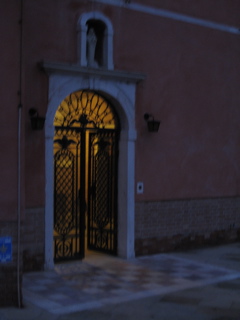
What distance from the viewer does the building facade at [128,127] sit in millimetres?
7691

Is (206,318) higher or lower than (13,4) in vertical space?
lower

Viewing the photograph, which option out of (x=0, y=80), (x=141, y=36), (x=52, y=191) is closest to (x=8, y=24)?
(x=0, y=80)

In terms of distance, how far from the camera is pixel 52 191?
25.5 feet

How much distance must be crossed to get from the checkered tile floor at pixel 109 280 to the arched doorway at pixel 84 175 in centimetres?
41

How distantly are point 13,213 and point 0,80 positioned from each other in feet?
4.90

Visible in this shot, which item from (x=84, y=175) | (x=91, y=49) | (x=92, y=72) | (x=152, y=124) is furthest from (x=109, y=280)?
(x=91, y=49)

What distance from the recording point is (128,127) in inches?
340

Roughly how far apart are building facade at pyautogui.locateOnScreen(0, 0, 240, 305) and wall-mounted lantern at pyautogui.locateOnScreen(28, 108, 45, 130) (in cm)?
2

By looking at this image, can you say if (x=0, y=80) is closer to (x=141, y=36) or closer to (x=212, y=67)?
(x=141, y=36)

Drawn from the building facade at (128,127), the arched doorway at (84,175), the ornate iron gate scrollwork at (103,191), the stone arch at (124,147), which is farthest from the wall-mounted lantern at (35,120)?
the ornate iron gate scrollwork at (103,191)

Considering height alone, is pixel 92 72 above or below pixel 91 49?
below

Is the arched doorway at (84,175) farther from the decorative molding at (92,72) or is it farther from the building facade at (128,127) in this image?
the decorative molding at (92,72)

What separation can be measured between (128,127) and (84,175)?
1.11 meters

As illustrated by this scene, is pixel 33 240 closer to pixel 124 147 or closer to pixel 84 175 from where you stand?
pixel 84 175
